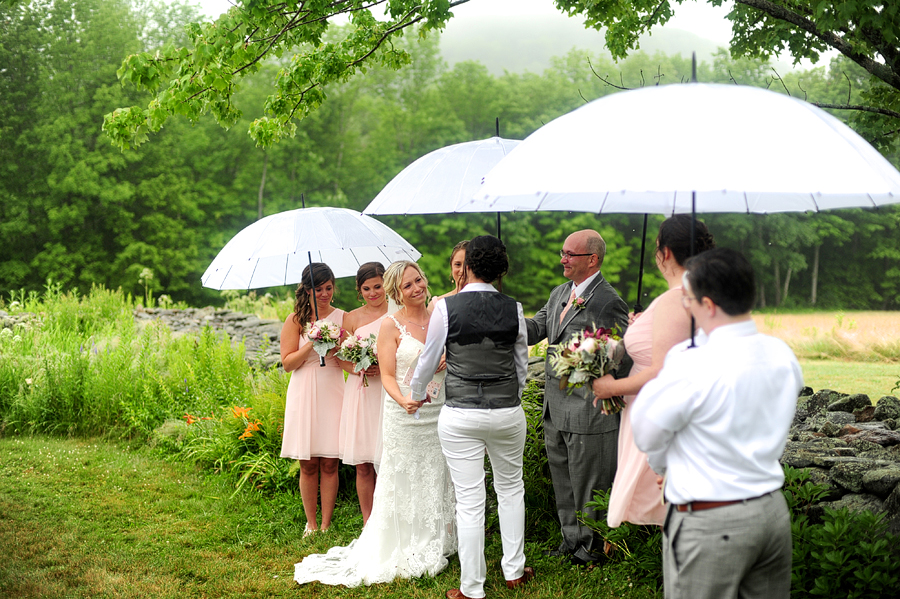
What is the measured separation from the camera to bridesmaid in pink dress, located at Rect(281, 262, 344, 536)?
5.43 metres

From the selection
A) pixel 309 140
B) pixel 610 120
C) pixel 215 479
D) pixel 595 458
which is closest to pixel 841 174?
pixel 610 120

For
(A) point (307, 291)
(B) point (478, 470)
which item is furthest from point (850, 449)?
(A) point (307, 291)

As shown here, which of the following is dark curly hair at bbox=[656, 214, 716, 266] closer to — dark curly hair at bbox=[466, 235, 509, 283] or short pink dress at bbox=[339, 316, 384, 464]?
dark curly hair at bbox=[466, 235, 509, 283]

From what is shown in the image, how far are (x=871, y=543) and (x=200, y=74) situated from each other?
5.90 meters

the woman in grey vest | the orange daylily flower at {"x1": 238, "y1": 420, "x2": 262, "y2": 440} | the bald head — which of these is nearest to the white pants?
the woman in grey vest

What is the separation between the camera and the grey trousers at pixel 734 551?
7.80 feet

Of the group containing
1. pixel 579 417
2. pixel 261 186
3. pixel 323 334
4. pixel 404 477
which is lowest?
pixel 404 477

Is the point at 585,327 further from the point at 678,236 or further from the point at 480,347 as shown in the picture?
the point at 678,236

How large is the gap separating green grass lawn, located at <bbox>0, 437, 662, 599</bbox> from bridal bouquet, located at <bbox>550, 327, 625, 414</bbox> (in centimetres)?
176

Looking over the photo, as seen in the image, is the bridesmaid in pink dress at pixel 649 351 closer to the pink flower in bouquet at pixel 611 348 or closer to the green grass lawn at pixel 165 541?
the pink flower in bouquet at pixel 611 348

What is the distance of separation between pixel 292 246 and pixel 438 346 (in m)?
1.55

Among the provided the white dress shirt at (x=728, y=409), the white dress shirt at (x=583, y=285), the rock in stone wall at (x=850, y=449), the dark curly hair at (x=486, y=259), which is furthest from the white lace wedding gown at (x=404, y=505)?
the white dress shirt at (x=728, y=409)

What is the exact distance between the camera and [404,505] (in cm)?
480

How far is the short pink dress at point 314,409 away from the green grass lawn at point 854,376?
28.1 feet
